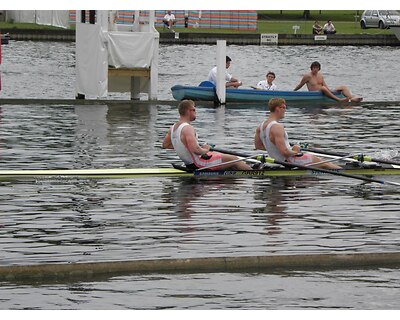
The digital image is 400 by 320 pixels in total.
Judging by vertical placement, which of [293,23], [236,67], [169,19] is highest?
[169,19]

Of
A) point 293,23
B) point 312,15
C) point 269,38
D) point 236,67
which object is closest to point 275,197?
point 236,67

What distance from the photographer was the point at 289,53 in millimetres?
64625

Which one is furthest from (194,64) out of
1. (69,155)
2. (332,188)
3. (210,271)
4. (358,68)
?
(210,271)

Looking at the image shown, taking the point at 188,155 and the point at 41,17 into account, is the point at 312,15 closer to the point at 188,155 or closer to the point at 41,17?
the point at 41,17

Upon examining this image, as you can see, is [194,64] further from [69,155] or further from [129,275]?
[129,275]

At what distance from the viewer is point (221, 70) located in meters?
32.2

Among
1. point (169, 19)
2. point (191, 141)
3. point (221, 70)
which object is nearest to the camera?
point (191, 141)

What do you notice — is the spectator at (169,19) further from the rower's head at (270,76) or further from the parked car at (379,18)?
the rower's head at (270,76)

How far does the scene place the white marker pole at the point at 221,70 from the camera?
31859mm

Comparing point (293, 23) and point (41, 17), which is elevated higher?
point (41, 17)

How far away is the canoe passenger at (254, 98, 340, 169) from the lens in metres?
17.5

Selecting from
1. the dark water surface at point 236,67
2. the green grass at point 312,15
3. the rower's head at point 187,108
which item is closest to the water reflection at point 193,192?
the rower's head at point 187,108

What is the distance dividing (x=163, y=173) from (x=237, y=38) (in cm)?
5045

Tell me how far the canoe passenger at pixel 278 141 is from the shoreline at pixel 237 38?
4928 cm
